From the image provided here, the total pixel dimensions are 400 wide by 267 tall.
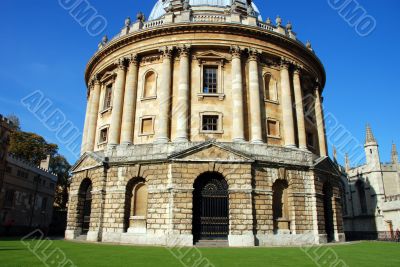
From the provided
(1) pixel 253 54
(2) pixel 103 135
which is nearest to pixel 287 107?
(1) pixel 253 54

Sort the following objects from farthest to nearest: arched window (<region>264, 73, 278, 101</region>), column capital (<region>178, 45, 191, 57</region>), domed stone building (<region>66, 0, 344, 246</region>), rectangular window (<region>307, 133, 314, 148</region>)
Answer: rectangular window (<region>307, 133, 314, 148</region>)
arched window (<region>264, 73, 278, 101</region>)
column capital (<region>178, 45, 191, 57</region>)
domed stone building (<region>66, 0, 344, 246</region>)

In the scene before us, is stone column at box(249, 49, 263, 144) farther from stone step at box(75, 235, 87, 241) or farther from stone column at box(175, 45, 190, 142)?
stone step at box(75, 235, 87, 241)

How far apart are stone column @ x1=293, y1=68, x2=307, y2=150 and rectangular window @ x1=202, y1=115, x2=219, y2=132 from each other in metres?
7.28

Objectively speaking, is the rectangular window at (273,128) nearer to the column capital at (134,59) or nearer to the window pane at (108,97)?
the column capital at (134,59)

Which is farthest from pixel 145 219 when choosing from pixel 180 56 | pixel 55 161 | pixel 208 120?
pixel 55 161

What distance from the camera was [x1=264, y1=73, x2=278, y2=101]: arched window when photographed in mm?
27570

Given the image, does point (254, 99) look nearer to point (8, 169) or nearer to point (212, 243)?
point (212, 243)

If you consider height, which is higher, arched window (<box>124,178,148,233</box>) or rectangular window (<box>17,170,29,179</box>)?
rectangular window (<box>17,170,29,179</box>)

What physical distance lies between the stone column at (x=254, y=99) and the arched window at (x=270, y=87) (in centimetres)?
164

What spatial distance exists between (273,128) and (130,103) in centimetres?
1150

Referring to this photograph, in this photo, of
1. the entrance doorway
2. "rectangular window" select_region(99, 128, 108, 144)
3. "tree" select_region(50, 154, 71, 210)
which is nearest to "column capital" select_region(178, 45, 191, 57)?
"rectangular window" select_region(99, 128, 108, 144)

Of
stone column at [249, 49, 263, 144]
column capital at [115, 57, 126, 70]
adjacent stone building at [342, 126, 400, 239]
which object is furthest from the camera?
adjacent stone building at [342, 126, 400, 239]

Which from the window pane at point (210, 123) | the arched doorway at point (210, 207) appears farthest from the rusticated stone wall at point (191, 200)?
the window pane at point (210, 123)

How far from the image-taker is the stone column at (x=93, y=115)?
29.9 m
